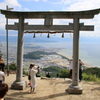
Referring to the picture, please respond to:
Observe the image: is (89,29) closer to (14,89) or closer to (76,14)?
(76,14)

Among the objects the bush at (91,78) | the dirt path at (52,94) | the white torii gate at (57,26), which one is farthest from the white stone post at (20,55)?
the bush at (91,78)

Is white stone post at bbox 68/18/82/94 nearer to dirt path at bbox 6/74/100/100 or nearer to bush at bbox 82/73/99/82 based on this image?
dirt path at bbox 6/74/100/100

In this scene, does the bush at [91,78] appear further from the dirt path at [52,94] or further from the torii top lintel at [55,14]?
the torii top lintel at [55,14]

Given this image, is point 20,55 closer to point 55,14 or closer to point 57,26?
point 57,26

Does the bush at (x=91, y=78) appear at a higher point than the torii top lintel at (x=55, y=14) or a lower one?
lower

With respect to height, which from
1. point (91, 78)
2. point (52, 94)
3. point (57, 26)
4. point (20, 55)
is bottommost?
point (91, 78)

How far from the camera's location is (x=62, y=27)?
22.2 ft

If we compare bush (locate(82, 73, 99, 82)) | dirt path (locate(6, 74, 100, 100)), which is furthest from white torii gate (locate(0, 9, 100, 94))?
bush (locate(82, 73, 99, 82))

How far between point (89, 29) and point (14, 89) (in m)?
4.66

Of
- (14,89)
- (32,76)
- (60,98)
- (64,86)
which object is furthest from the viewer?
(64,86)

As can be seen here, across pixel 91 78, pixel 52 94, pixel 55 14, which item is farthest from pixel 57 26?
pixel 91 78

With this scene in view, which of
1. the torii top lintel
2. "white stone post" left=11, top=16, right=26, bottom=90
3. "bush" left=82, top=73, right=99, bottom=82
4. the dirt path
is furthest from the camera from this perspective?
"bush" left=82, top=73, right=99, bottom=82

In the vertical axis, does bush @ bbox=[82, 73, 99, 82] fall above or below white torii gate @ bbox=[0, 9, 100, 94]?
below

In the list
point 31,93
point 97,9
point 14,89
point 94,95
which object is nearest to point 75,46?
point 97,9
